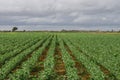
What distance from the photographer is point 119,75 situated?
13.5m

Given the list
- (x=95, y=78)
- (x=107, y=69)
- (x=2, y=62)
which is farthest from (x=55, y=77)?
(x=2, y=62)

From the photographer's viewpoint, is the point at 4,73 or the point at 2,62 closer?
the point at 4,73

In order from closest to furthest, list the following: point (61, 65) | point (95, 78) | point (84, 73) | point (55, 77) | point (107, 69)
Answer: point (95, 78) → point (55, 77) → point (84, 73) → point (107, 69) → point (61, 65)

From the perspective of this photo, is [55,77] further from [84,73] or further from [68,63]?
[68,63]

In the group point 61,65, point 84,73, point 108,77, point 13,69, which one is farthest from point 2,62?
point 108,77

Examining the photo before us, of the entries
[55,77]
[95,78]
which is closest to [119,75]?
[95,78]

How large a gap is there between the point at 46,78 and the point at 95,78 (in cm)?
207

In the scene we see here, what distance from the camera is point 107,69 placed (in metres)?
16.0

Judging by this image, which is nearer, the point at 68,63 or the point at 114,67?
the point at 114,67

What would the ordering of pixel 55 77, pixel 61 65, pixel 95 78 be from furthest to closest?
pixel 61 65, pixel 55 77, pixel 95 78

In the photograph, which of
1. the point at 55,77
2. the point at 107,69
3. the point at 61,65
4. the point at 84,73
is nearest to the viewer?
the point at 55,77

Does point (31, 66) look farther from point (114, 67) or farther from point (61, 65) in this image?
point (114, 67)

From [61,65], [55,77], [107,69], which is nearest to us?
[55,77]

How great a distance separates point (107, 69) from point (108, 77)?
2.47 meters
